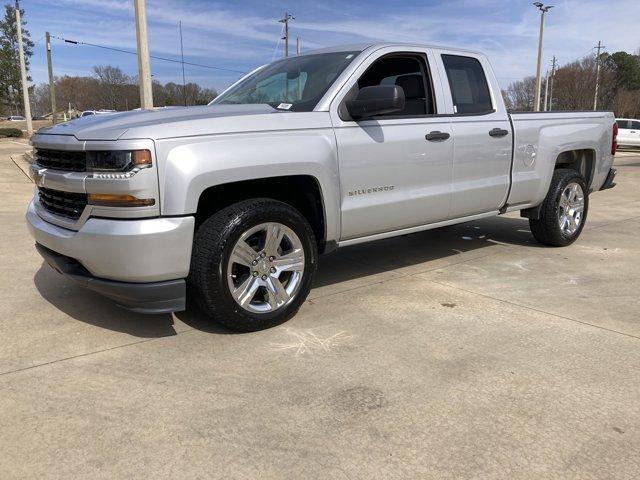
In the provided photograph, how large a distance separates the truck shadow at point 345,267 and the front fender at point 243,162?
1.06 m

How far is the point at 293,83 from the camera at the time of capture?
450 centimetres

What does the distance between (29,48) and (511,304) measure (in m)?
78.2

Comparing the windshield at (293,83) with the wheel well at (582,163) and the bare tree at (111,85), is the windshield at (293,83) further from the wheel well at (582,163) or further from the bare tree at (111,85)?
the bare tree at (111,85)

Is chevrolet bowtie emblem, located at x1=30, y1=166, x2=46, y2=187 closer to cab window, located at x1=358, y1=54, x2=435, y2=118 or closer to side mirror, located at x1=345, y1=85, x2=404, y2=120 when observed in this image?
side mirror, located at x1=345, y1=85, x2=404, y2=120

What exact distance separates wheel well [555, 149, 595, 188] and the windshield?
3.32 m

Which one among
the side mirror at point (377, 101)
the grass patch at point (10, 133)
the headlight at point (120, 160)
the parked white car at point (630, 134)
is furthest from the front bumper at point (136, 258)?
the grass patch at point (10, 133)

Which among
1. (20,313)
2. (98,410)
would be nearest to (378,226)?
(98,410)

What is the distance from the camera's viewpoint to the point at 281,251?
3879mm

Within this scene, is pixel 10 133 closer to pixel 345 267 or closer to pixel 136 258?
pixel 345 267

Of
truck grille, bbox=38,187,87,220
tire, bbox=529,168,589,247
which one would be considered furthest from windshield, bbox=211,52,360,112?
tire, bbox=529,168,589,247

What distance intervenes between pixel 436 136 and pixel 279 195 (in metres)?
1.48

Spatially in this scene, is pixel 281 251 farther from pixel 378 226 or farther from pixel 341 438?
pixel 341 438

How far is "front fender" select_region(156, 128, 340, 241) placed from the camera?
10.6 ft

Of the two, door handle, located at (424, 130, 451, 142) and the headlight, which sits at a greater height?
door handle, located at (424, 130, 451, 142)
